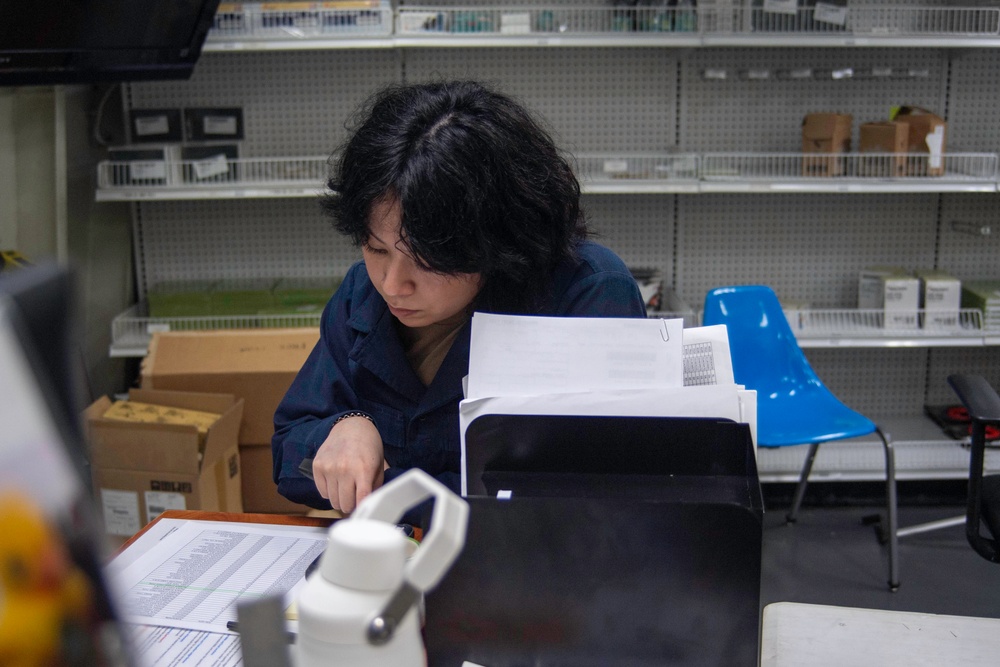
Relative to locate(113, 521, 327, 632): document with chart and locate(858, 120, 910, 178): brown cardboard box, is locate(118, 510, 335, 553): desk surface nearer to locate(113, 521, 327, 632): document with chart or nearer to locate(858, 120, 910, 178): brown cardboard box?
locate(113, 521, 327, 632): document with chart

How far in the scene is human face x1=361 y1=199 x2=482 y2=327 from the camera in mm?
1171

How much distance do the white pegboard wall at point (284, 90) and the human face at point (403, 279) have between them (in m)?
2.23

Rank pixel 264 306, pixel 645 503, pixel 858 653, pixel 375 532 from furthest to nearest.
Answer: pixel 264 306, pixel 858 653, pixel 645 503, pixel 375 532

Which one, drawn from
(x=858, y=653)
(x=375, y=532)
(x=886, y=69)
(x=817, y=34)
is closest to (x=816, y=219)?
(x=886, y=69)

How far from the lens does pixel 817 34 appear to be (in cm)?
288

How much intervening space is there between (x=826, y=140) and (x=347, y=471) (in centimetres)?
259

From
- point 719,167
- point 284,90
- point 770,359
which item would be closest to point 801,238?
point 719,167

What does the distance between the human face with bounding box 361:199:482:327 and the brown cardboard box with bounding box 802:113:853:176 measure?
222 centimetres

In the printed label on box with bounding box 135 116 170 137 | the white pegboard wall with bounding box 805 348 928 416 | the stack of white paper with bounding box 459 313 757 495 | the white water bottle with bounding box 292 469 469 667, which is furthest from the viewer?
the white pegboard wall with bounding box 805 348 928 416

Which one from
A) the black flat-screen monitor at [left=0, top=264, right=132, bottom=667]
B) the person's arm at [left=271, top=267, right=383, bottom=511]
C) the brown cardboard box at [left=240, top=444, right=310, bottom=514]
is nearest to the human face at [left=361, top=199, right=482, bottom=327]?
the person's arm at [left=271, top=267, right=383, bottom=511]

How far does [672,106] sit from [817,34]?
623 mm

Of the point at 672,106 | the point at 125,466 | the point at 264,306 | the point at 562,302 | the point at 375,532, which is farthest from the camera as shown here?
the point at 672,106

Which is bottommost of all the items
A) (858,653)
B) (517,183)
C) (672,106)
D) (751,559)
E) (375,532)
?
(858,653)

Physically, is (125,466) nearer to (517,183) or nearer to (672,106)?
(517,183)
